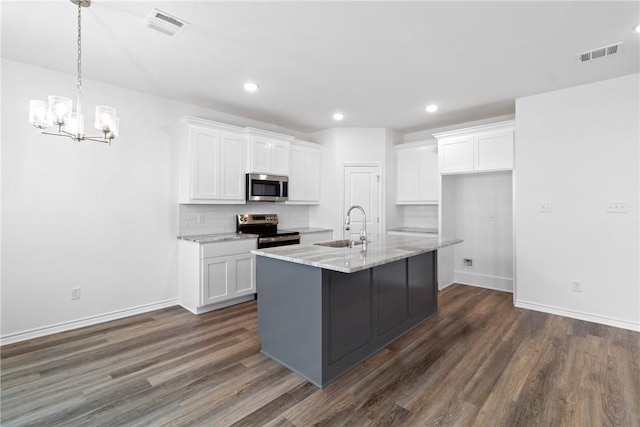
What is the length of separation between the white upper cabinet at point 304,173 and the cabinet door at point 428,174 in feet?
5.84

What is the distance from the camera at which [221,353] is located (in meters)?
2.72

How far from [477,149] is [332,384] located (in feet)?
12.1

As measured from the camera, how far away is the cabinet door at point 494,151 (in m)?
4.07

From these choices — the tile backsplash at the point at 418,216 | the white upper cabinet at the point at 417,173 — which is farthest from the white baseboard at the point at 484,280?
the white upper cabinet at the point at 417,173

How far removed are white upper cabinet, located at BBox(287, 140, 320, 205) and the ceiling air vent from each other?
107 inches

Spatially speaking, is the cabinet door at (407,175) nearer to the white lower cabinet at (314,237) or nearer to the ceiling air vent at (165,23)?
the white lower cabinet at (314,237)

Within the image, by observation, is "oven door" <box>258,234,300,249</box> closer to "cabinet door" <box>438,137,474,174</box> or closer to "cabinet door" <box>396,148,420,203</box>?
"cabinet door" <box>396,148,420,203</box>

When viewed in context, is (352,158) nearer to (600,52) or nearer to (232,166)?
(232,166)

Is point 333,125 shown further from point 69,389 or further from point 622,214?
point 69,389

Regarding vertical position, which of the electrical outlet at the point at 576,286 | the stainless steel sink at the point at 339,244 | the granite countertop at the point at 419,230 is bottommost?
the electrical outlet at the point at 576,286

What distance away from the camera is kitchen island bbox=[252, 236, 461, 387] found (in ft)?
7.36

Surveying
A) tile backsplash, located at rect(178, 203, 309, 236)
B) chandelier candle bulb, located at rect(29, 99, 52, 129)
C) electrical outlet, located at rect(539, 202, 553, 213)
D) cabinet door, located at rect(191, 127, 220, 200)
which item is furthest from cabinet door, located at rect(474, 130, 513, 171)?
chandelier candle bulb, located at rect(29, 99, 52, 129)

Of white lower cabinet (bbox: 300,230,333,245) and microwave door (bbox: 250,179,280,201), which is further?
white lower cabinet (bbox: 300,230,333,245)

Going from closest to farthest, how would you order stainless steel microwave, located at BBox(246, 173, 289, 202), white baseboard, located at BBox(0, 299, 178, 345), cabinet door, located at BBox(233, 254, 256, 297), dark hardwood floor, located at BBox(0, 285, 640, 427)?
dark hardwood floor, located at BBox(0, 285, 640, 427) → white baseboard, located at BBox(0, 299, 178, 345) → cabinet door, located at BBox(233, 254, 256, 297) → stainless steel microwave, located at BBox(246, 173, 289, 202)
